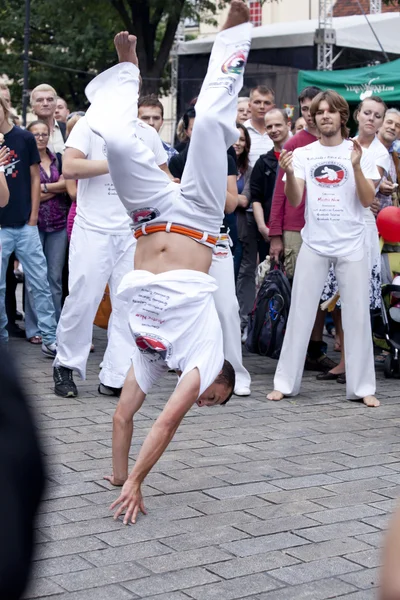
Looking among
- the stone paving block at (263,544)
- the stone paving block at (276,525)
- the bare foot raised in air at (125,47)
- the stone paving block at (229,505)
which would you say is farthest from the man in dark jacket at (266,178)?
the stone paving block at (263,544)

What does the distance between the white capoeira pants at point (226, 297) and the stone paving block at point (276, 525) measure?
2.65 m

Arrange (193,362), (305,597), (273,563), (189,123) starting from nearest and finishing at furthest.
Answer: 1. (305,597)
2. (273,563)
3. (193,362)
4. (189,123)

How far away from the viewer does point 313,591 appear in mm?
4016

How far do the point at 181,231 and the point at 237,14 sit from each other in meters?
1.11

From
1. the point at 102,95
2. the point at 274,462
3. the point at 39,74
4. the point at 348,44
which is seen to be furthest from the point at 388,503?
the point at 39,74

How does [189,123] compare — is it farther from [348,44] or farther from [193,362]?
[348,44]

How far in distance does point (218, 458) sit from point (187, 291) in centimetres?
127

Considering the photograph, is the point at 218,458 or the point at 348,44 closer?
the point at 218,458

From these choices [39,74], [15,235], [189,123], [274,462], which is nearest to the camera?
[274,462]

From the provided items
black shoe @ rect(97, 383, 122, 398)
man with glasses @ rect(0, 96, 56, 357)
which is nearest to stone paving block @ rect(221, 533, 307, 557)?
black shoe @ rect(97, 383, 122, 398)

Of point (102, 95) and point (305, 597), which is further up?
point (102, 95)

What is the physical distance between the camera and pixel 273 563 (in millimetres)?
4285

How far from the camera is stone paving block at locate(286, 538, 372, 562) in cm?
439

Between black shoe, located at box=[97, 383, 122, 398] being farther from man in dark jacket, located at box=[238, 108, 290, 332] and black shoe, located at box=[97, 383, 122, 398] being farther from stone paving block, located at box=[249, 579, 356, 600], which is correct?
stone paving block, located at box=[249, 579, 356, 600]
